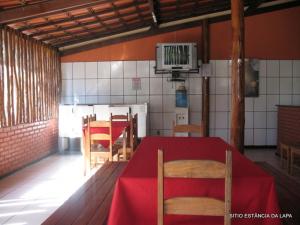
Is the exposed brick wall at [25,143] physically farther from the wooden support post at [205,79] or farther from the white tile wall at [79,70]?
the wooden support post at [205,79]

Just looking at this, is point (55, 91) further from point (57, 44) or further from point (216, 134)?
point (216, 134)

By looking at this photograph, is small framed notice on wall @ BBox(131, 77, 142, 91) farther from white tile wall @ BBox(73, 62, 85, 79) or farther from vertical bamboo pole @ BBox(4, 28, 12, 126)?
vertical bamboo pole @ BBox(4, 28, 12, 126)

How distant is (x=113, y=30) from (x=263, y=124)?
13.4 feet

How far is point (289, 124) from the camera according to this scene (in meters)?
6.18

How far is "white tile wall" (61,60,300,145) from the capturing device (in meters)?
7.35

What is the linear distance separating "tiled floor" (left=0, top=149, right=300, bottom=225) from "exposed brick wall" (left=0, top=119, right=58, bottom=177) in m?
0.16

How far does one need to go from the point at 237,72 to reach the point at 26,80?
12.2ft

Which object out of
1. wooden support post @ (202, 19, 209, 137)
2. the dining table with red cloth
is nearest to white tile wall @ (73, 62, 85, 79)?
wooden support post @ (202, 19, 209, 137)

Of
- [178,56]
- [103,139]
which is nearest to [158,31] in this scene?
[178,56]

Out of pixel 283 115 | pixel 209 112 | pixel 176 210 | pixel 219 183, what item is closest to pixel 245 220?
pixel 219 183

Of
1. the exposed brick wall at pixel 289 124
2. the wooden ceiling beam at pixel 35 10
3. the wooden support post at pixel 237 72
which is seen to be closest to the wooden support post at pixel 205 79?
the exposed brick wall at pixel 289 124

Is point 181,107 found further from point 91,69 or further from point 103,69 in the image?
point 91,69

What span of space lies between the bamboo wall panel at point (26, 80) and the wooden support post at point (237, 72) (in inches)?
136

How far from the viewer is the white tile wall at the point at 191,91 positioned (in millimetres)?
7348
